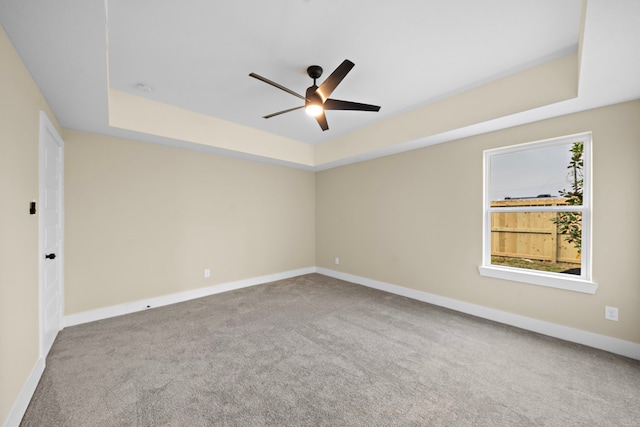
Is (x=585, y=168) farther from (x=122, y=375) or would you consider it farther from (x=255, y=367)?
(x=122, y=375)

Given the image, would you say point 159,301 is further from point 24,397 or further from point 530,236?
point 530,236

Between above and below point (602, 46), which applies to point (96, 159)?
below

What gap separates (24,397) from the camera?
5.53 ft

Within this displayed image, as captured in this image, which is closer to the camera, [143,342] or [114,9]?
[114,9]

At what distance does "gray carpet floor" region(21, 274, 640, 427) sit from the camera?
1656 millimetres

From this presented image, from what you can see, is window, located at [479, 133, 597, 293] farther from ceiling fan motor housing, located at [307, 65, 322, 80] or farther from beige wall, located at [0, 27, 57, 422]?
beige wall, located at [0, 27, 57, 422]

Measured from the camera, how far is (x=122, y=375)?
205cm

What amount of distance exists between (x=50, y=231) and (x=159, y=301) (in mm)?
1581

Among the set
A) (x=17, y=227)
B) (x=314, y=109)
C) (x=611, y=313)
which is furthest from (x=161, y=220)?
(x=611, y=313)

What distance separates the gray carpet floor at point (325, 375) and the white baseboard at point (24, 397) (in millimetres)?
55

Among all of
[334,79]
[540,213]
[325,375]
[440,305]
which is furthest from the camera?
[440,305]

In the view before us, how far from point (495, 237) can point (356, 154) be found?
89.7 inches

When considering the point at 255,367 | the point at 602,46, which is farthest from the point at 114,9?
the point at 602,46

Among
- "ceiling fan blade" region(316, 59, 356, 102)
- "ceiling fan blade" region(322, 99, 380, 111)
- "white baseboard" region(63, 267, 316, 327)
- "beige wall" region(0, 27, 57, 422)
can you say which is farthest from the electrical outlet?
"beige wall" region(0, 27, 57, 422)
